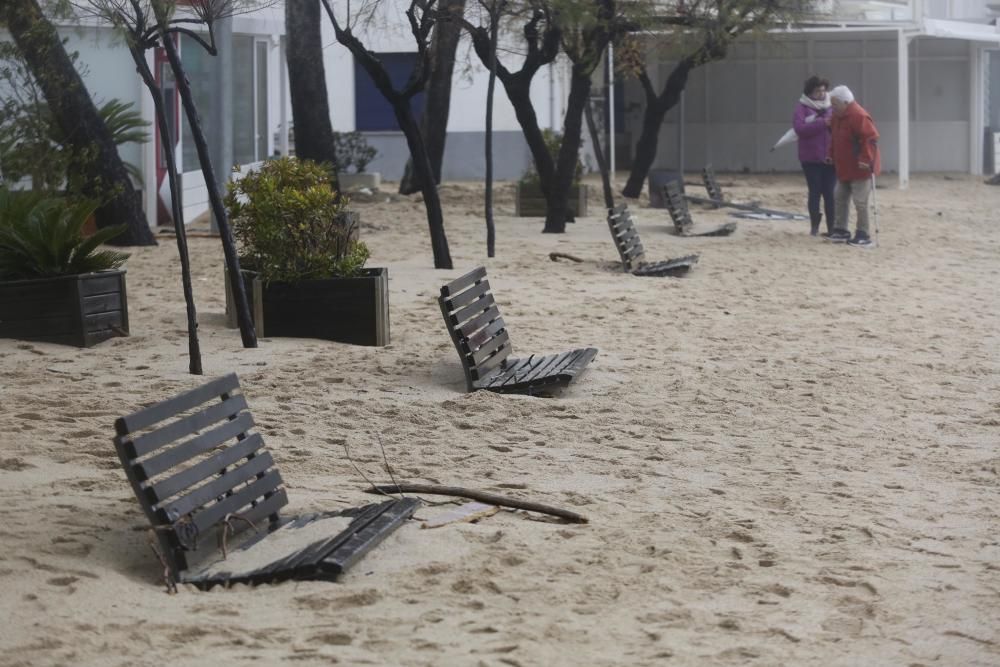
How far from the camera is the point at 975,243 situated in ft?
56.6

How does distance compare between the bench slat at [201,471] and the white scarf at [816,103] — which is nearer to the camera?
the bench slat at [201,471]

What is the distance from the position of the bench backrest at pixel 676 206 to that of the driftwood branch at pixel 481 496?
11851 mm

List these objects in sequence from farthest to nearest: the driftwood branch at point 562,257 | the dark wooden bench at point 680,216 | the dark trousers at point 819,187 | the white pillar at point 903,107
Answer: the white pillar at point 903,107
the dark wooden bench at point 680,216
the dark trousers at point 819,187
the driftwood branch at point 562,257

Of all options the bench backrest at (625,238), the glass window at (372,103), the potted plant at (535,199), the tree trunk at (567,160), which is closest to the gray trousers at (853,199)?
the tree trunk at (567,160)

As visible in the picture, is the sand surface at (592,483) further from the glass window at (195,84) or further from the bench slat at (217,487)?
the glass window at (195,84)

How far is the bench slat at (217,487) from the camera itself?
5.13 metres

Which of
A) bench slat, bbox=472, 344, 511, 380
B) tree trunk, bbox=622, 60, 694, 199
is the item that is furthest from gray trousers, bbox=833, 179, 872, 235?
bench slat, bbox=472, 344, 511, 380

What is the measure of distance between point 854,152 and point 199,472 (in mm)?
11912

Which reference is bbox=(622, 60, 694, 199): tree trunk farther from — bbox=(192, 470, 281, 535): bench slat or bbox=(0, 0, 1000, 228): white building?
bbox=(192, 470, 281, 535): bench slat

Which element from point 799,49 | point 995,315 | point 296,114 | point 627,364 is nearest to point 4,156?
point 296,114

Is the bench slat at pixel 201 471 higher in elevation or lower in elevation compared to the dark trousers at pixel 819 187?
lower

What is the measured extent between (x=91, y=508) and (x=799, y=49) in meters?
26.5

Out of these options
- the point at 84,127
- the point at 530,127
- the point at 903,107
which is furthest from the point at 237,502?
the point at 903,107

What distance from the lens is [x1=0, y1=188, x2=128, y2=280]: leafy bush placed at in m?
9.76
